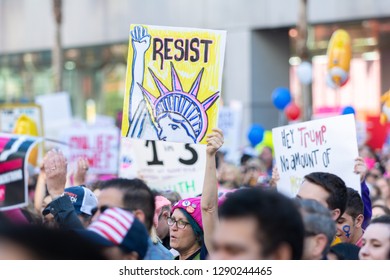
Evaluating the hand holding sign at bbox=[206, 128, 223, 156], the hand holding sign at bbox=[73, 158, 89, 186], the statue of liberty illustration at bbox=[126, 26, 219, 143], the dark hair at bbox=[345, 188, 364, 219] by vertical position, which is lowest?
the dark hair at bbox=[345, 188, 364, 219]

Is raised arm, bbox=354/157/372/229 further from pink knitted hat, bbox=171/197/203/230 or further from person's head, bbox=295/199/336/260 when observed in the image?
person's head, bbox=295/199/336/260

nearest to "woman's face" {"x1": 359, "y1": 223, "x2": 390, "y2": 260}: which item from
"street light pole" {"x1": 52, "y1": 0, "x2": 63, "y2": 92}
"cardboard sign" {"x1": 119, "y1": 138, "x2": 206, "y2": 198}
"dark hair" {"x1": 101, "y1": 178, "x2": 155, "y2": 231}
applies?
"dark hair" {"x1": 101, "y1": 178, "x2": 155, "y2": 231}

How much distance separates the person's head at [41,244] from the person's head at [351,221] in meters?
Result: 3.03

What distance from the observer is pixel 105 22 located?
31875mm

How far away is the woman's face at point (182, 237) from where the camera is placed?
5.84m

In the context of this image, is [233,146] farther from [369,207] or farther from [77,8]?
[77,8]

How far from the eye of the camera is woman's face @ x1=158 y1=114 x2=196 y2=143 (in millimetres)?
6270

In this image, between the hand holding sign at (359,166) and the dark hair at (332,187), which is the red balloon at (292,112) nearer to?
the hand holding sign at (359,166)

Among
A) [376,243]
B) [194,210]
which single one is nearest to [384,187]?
[194,210]

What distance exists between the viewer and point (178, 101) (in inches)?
252

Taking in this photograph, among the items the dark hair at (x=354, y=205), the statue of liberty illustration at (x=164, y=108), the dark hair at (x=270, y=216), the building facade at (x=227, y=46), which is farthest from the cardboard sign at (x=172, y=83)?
the building facade at (x=227, y=46)

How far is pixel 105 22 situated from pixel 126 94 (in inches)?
1015

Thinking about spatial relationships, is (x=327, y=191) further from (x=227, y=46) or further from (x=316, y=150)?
(x=227, y=46)

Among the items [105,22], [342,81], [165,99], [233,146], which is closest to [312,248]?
[165,99]
